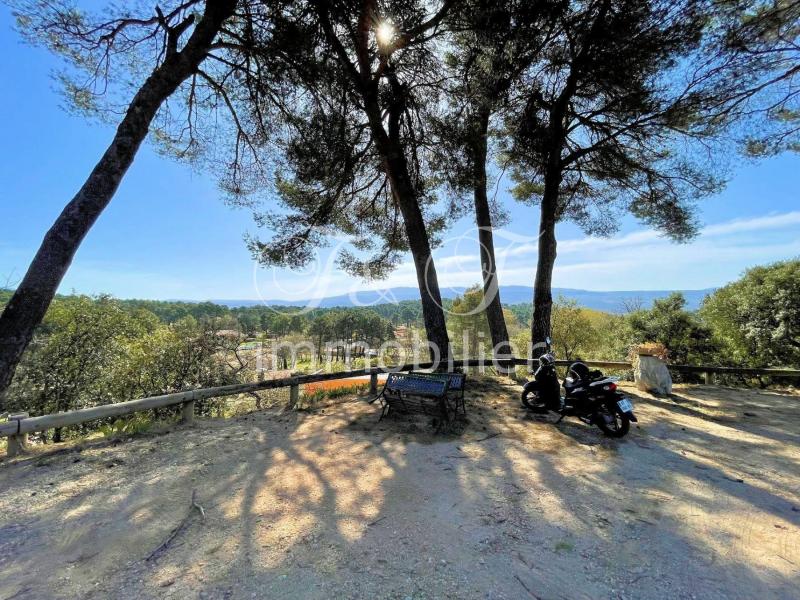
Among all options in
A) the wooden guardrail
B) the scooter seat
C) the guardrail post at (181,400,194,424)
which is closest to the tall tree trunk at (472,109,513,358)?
the wooden guardrail

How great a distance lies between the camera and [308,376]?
574 cm

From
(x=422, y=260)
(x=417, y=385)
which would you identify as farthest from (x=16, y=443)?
(x=422, y=260)

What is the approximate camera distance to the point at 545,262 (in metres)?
7.63

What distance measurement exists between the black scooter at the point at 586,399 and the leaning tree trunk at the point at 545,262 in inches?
100

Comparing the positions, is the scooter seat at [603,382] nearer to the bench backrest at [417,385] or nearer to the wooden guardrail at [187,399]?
the bench backrest at [417,385]

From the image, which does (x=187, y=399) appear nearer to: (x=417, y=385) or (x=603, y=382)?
(x=417, y=385)

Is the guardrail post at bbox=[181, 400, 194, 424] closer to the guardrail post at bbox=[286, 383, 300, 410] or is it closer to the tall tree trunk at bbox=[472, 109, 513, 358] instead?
the guardrail post at bbox=[286, 383, 300, 410]

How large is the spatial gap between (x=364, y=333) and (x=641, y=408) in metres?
53.4

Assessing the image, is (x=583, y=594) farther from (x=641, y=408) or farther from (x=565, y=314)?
(x=565, y=314)

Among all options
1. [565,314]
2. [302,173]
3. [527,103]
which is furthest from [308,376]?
[565,314]

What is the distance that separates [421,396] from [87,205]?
4135mm

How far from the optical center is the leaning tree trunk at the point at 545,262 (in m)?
7.50

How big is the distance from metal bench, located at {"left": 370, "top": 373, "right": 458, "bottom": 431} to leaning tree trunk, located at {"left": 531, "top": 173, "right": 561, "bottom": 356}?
A: 3492 millimetres

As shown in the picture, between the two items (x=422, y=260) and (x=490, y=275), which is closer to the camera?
(x=422, y=260)
